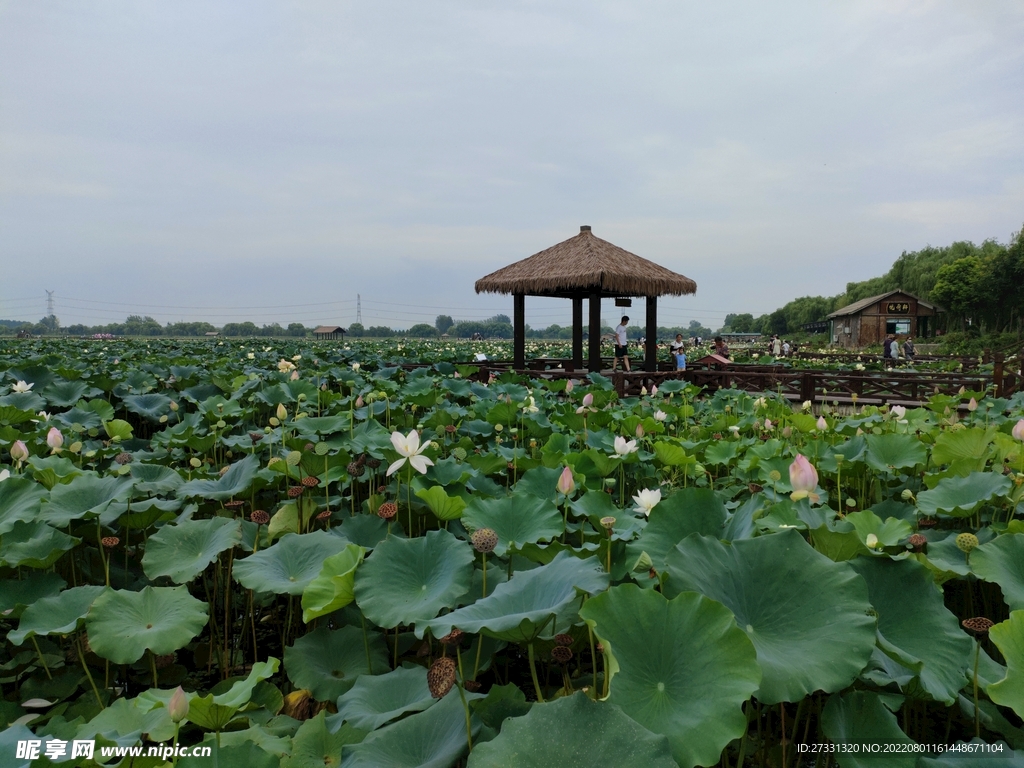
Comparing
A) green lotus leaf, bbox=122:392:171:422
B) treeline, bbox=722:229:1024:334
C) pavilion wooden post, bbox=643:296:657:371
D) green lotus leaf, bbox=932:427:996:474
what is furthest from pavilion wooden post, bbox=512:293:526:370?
treeline, bbox=722:229:1024:334

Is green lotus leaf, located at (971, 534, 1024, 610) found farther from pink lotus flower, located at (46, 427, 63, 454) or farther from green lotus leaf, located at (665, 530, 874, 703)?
pink lotus flower, located at (46, 427, 63, 454)

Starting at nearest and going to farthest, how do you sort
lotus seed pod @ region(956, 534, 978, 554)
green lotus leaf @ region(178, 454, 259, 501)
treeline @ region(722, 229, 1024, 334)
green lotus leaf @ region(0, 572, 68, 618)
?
lotus seed pod @ region(956, 534, 978, 554)
green lotus leaf @ region(0, 572, 68, 618)
green lotus leaf @ region(178, 454, 259, 501)
treeline @ region(722, 229, 1024, 334)

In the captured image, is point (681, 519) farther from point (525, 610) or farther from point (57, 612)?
point (57, 612)

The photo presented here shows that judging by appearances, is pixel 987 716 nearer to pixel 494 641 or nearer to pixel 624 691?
pixel 624 691

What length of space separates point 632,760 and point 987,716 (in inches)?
31.0

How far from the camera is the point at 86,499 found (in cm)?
183

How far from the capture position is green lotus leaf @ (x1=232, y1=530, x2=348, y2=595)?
4.45 ft

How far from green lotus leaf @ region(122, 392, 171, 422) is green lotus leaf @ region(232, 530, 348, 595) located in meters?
2.75

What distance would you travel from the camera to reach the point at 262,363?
7266 millimetres

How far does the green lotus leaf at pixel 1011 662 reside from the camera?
0.83 m

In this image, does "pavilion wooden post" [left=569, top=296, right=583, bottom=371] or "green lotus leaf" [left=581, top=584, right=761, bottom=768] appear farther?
"pavilion wooden post" [left=569, top=296, right=583, bottom=371]

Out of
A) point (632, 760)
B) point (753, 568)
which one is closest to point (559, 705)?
point (632, 760)

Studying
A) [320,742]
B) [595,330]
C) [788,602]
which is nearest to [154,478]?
[320,742]

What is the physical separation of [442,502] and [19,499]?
122 centimetres
